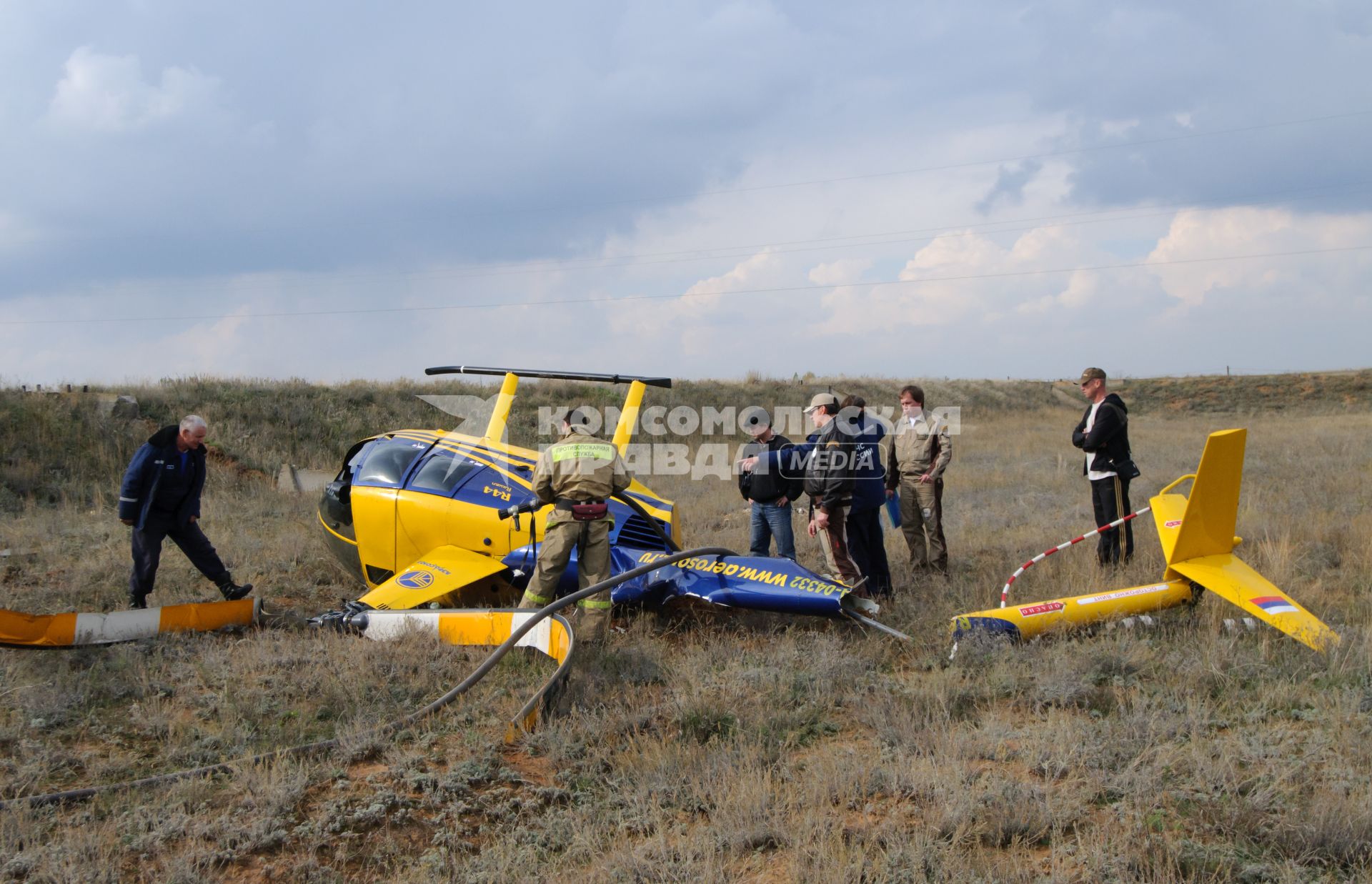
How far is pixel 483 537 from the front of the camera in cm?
720

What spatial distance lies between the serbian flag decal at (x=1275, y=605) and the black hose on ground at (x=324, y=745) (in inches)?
153

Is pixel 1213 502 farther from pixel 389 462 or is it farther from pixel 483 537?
pixel 389 462

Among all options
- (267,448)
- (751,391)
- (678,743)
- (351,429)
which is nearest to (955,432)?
(751,391)

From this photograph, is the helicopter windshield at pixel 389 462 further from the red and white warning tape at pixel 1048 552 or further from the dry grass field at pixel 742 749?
the red and white warning tape at pixel 1048 552

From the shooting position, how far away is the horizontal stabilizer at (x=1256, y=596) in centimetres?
540

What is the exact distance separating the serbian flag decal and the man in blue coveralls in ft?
27.0

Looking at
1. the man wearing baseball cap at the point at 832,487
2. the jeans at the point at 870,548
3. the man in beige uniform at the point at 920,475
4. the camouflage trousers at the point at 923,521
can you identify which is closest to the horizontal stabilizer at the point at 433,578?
the man wearing baseball cap at the point at 832,487

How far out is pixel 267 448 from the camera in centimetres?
1906

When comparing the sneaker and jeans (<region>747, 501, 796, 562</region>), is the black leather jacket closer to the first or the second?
jeans (<region>747, 501, 796, 562</region>)

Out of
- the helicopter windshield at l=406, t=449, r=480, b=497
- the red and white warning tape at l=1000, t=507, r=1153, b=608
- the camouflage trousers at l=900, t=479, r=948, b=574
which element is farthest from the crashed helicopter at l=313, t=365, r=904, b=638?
the camouflage trousers at l=900, t=479, r=948, b=574

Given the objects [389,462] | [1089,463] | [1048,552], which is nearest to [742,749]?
[1048,552]

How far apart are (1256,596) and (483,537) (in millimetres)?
5799

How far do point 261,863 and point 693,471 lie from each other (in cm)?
1667

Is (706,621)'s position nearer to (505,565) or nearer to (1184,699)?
(505,565)
